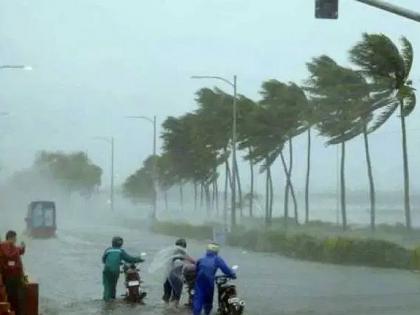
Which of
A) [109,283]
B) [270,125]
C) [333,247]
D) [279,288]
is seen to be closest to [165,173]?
[270,125]

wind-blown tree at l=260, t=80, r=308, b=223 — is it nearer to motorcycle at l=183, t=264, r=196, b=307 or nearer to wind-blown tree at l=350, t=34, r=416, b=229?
wind-blown tree at l=350, t=34, r=416, b=229

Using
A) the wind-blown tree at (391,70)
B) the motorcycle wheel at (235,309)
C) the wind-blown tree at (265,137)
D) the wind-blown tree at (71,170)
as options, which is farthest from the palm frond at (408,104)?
the wind-blown tree at (71,170)

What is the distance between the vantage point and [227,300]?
1628 centimetres

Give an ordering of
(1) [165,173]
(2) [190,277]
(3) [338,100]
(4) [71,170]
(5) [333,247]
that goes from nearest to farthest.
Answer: (2) [190,277], (5) [333,247], (3) [338,100], (1) [165,173], (4) [71,170]

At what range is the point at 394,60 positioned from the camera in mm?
36719

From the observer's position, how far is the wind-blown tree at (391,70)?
36688 millimetres

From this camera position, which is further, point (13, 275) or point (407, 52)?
point (407, 52)

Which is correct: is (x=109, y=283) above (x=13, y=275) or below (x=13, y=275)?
below

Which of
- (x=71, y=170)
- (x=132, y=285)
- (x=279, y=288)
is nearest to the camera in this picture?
(x=132, y=285)

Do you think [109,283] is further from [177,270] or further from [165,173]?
[165,173]

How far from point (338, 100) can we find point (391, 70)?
227 inches

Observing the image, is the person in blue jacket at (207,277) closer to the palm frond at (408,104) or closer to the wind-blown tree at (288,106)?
the palm frond at (408,104)

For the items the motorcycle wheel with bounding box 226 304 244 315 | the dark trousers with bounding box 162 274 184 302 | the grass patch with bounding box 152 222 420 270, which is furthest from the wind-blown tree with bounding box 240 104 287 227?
the motorcycle wheel with bounding box 226 304 244 315

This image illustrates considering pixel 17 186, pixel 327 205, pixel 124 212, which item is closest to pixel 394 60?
pixel 327 205
